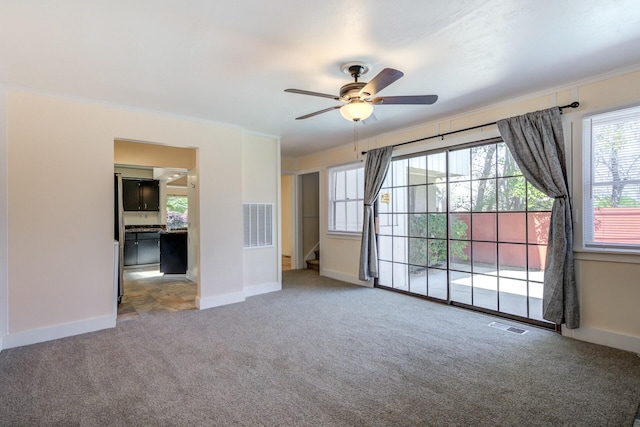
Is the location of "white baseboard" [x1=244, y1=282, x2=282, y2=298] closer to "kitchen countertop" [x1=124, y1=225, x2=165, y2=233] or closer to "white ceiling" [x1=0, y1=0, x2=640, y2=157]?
"white ceiling" [x1=0, y1=0, x2=640, y2=157]

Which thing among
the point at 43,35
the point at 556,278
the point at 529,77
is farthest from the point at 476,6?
the point at 43,35

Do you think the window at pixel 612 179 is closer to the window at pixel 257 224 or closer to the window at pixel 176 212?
the window at pixel 257 224

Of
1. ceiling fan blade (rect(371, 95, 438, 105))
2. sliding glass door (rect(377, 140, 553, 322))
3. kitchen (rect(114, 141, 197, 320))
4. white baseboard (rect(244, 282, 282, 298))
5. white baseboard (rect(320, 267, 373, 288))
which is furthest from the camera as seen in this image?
white baseboard (rect(320, 267, 373, 288))

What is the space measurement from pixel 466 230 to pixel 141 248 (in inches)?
271

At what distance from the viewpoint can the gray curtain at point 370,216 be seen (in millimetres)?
5258

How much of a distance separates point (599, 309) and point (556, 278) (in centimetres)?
45

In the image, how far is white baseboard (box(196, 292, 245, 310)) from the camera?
4391mm

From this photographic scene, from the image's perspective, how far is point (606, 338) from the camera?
121 inches

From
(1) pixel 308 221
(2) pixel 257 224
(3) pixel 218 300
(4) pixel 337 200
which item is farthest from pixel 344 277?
(3) pixel 218 300

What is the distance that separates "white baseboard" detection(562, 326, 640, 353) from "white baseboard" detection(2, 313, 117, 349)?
501cm

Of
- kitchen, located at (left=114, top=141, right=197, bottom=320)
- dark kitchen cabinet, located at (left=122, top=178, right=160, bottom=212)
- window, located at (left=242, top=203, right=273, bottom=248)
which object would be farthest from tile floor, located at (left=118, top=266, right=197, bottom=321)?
dark kitchen cabinet, located at (left=122, top=178, right=160, bottom=212)

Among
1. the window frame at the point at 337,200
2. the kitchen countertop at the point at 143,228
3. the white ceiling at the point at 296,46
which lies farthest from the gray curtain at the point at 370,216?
the kitchen countertop at the point at 143,228

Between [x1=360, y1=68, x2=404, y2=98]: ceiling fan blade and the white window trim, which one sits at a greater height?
[x1=360, y1=68, x2=404, y2=98]: ceiling fan blade

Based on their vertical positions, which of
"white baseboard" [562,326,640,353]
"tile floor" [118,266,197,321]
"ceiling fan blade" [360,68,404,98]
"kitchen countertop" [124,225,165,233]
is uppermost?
"ceiling fan blade" [360,68,404,98]
